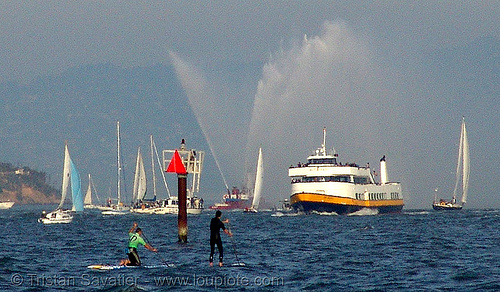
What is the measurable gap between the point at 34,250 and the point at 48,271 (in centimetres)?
1478

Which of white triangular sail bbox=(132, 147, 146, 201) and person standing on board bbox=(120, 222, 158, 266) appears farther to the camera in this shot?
white triangular sail bbox=(132, 147, 146, 201)

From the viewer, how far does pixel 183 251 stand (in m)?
49.9

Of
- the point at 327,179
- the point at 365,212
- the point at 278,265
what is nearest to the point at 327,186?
the point at 327,179

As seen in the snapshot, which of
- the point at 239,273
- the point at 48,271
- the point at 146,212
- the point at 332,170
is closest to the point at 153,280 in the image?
the point at 239,273

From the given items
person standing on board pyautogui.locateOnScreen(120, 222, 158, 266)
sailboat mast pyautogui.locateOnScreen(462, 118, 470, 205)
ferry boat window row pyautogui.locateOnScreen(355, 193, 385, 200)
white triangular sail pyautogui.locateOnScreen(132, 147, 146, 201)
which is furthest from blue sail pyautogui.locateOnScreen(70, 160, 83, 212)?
person standing on board pyautogui.locateOnScreen(120, 222, 158, 266)

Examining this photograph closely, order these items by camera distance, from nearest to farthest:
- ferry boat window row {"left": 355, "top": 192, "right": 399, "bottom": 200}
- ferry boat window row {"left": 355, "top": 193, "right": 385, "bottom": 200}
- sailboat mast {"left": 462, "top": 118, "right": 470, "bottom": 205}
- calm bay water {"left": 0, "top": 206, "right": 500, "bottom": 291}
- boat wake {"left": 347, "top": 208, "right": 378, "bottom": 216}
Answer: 1. calm bay water {"left": 0, "top": 206, "right": 500, "bottom": 291}
2. boat wake {"left": 347, "top": 208, "right": 378, "bottom": 216}
3. ferry boat window row {"left": 355, "top": 193, "right": 385, "bottom": 200}
4. ferry boat window row {"left": 355, "top": 192, "right": 399, "bottom": 200}
5. sailboat mast {"left": 462, "top": 118, "right": 470, "bottom": 205}

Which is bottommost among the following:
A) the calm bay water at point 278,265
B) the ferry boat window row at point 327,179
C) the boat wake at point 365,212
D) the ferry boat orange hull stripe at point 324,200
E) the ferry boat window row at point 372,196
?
the calm bay water at point 278,265

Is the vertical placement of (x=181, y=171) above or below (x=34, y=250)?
above

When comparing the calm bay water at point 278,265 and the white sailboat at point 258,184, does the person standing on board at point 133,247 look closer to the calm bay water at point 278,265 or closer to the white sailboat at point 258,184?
the calm bay water at point 278,265

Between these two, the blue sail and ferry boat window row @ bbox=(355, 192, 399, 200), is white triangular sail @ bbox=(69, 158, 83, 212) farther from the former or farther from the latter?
ferry boat window row @ bbox=(355, 192, 399, 200)

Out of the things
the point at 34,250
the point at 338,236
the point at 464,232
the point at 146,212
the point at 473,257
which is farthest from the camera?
the point at 146,212

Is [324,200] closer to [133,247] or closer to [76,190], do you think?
[76,190]

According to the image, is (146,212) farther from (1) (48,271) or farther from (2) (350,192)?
(1) (48,271)

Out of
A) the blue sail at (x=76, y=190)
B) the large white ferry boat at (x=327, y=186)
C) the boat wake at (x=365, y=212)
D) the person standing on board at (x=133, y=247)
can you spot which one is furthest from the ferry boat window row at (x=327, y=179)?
the person standing on board at (x=133, y=247)
